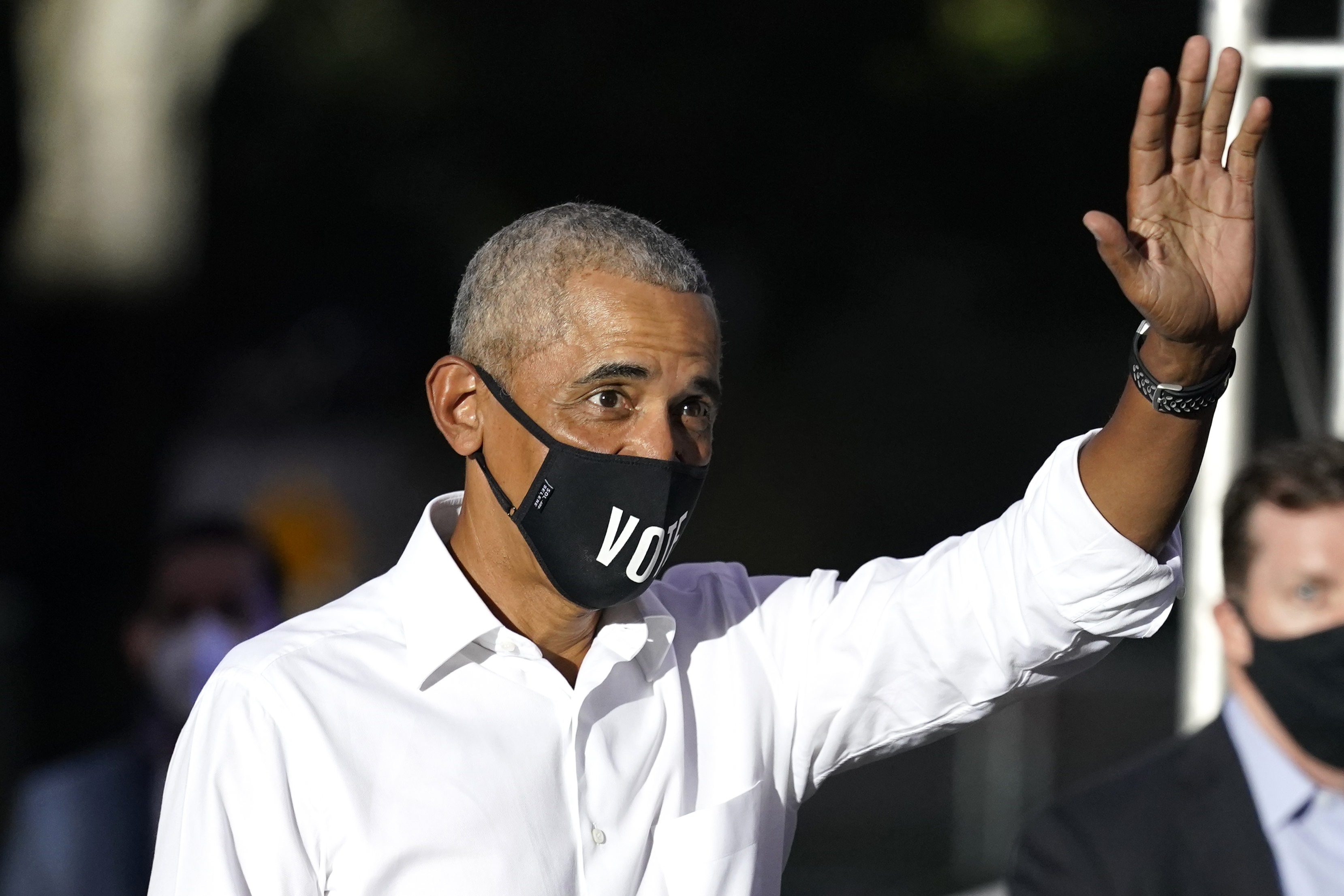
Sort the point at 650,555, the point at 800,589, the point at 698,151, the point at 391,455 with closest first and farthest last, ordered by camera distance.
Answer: the point at 650,555
the point at 800,589
the point at 391,455
the point at 698,151

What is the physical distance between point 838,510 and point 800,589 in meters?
11.1

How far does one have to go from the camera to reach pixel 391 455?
1016 centimetres

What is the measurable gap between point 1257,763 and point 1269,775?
3cm

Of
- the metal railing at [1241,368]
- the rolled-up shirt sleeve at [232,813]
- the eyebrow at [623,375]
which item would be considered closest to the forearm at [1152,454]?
the eyebrow at [623,375]

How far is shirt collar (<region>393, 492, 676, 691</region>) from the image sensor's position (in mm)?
2074

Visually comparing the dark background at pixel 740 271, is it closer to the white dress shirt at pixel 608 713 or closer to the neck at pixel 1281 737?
the white dress shirt at pixel 608 713

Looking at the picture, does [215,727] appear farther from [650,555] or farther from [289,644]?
[650,555]

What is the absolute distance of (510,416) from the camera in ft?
7.27

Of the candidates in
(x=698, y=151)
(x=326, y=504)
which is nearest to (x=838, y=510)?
(x=698, y=151)

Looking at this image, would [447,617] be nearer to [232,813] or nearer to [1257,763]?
[232,813]

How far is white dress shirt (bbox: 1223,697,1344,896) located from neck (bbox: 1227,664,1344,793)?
0.01m

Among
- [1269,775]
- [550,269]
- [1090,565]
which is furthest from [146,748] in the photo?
[1090,565]

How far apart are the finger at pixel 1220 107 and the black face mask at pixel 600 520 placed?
2.69ft

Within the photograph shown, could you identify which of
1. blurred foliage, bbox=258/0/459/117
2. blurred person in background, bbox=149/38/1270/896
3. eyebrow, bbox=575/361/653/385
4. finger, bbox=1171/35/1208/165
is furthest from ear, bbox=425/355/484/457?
blurred foliage, bbox=258/0/459/117
